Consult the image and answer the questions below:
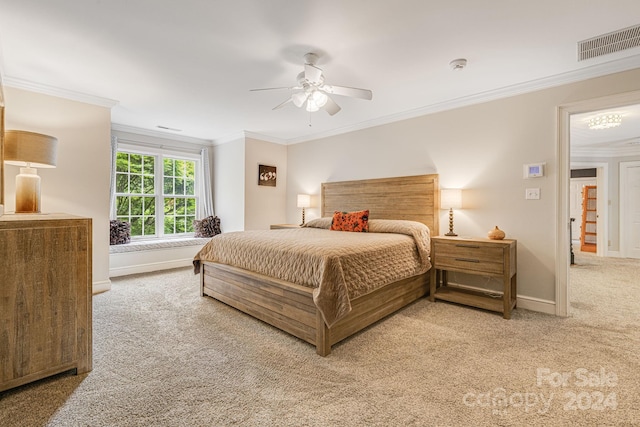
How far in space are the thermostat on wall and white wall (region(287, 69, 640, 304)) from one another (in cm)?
5

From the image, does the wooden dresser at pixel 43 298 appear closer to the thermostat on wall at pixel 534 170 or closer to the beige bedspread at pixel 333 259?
the beige bedspread at pixel 333 259

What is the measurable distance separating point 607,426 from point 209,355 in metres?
2.34

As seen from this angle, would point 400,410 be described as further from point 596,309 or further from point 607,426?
point 596,309

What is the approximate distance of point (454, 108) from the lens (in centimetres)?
364

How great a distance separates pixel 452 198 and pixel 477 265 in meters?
0.85

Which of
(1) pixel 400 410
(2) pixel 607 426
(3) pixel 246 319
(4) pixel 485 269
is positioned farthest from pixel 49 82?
(2) pixel 607 426

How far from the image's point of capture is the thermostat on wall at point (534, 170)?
3.02 m

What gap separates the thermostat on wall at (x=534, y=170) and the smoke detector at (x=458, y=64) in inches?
51.6

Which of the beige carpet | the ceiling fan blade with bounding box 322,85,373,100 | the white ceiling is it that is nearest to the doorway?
the beige carpet

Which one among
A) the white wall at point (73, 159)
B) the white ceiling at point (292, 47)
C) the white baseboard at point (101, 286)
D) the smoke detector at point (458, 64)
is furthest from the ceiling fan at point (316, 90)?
the white baseboard at point (101, 286)

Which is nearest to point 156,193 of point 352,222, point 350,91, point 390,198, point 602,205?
point 352,222

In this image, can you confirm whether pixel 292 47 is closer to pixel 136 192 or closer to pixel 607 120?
pixel 136 192

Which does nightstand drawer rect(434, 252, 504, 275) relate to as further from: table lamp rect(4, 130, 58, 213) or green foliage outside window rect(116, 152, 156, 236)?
green foliage outside window rect(116, 152, 156, 236)

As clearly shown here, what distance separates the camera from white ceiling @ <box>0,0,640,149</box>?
6.45 ft
